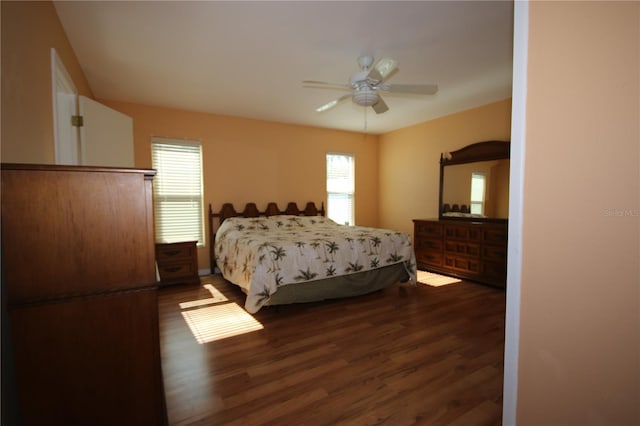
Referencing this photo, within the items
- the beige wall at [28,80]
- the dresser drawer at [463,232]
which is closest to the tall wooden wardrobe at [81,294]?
the beige wall at [28,80]

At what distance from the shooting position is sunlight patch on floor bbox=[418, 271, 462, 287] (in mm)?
3965

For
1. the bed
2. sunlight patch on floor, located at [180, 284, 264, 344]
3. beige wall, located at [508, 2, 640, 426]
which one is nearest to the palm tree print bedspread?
the bed

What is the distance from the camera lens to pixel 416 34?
2.38 metres

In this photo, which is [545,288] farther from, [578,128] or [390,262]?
[390,262]

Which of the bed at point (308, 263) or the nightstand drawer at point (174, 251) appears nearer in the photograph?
the bed at point (308, 263)

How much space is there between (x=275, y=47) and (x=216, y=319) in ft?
8.40

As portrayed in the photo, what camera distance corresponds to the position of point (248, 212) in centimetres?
469

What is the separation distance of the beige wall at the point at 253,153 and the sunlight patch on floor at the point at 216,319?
4.50 ft

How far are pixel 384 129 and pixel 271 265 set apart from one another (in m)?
3.87

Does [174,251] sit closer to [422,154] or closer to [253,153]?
[253,153]

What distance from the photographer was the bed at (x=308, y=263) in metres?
2.84

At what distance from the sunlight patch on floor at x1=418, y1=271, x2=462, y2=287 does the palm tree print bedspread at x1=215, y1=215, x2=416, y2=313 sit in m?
0.50

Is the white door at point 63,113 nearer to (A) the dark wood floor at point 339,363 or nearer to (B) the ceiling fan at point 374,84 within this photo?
(A) the dark wood floor at point 339,363

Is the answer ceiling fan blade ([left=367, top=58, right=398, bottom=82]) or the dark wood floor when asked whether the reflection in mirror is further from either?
ceiling fan blade ([left=367, top=58, right=398, bottom=82])
